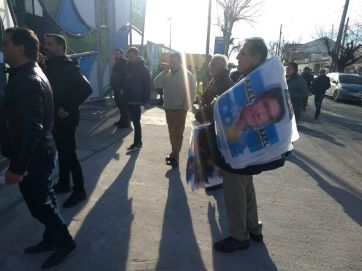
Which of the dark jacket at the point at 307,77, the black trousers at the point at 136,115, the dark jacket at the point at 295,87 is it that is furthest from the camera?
the dark jacket at the point at 307,77

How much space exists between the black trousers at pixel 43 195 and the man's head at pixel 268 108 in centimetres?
158

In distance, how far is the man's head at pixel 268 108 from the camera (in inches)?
109

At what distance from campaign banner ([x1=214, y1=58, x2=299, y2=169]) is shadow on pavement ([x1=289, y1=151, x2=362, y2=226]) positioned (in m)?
2.07

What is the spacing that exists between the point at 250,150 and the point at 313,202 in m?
2.32

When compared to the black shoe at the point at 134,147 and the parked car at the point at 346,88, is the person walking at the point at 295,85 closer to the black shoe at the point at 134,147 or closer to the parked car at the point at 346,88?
the black shoe at the point at 134,147

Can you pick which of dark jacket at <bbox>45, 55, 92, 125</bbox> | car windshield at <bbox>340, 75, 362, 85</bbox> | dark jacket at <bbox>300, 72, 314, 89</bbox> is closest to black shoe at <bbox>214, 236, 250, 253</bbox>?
dark jacket at <bbox>45, 55, 92, 125</bbox>

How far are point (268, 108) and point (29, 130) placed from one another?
1681 millimetres

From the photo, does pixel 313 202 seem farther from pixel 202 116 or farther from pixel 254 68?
pixel 254 68

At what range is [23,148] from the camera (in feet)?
8.30


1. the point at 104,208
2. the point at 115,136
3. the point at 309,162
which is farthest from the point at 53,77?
the point at 309,162

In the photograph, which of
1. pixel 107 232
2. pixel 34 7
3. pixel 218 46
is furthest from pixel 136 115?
pixel 218 46

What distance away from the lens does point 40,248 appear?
3201 millimetres

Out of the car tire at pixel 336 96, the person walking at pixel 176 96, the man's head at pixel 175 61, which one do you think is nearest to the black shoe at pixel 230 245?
the person walking at pixel 176 96

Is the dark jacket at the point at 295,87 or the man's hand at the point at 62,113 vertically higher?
the man's hand at the point at 62,113
